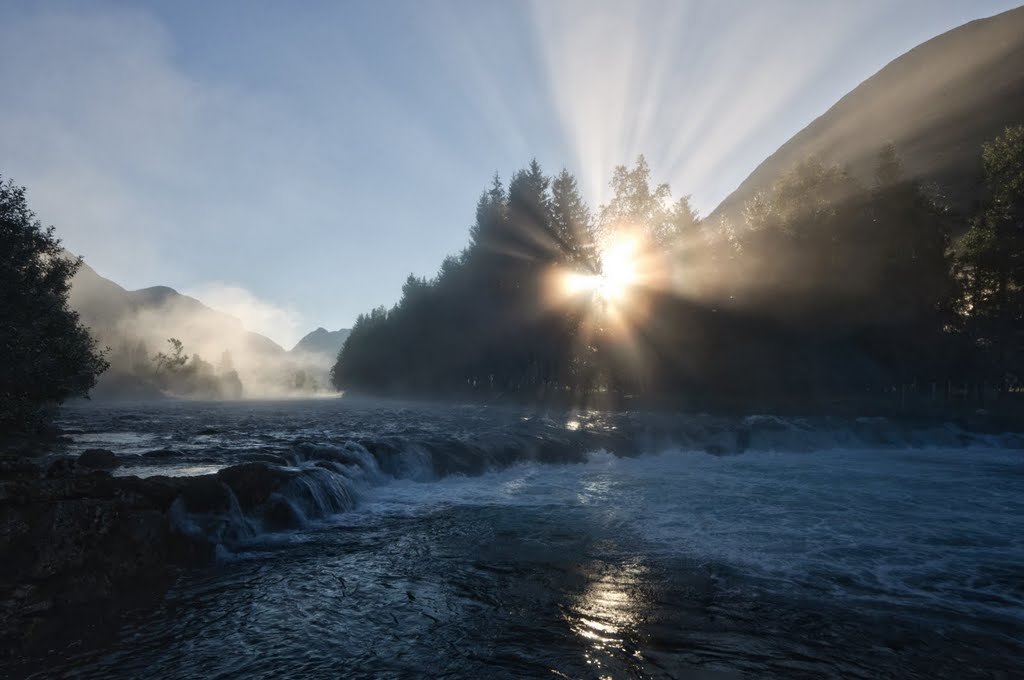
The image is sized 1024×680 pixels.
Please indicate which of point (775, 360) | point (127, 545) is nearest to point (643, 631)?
point (127, 545)

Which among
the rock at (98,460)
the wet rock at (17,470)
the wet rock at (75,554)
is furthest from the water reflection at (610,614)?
the rock at (98,460)

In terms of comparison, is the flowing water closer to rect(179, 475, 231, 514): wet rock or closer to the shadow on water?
the shadow on water

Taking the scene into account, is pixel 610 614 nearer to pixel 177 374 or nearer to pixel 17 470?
pixel 17 470

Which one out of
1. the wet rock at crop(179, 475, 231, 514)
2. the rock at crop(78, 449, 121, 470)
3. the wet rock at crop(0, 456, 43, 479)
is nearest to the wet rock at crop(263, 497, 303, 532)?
the wet rock at crop(179, 475, 231, 514)

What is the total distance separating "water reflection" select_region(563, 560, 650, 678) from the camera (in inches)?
258

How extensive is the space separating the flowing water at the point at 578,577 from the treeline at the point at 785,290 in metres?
29.1

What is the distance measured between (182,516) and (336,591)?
14.7 ft

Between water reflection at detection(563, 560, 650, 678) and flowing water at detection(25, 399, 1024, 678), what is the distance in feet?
0.13

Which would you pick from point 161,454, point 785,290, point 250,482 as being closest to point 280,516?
point 250,482

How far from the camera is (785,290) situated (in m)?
48.8

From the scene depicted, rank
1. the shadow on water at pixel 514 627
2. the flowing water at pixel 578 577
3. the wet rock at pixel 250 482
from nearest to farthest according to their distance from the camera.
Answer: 1. the shadow on water at pixel 514 627
2. the flowing water at pixel 578 577
3. the wet rock at pixel 250 482

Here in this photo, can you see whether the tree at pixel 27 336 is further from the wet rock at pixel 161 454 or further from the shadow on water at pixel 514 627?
the shadow on water at pixel 514 627

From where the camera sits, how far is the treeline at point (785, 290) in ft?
157

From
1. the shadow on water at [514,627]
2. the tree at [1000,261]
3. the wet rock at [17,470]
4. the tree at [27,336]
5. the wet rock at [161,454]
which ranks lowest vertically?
the shadow on water at [514,627]
